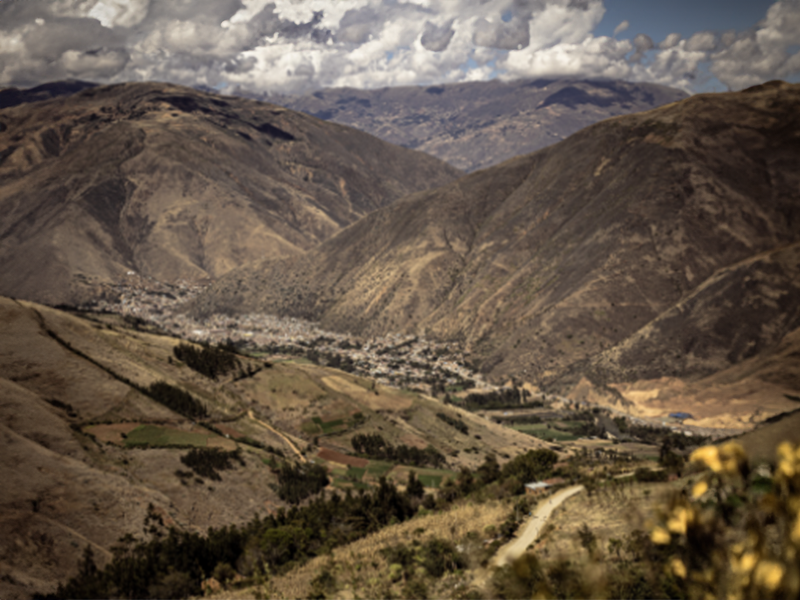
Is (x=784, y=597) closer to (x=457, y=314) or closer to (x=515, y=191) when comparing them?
(x=457, y=314)

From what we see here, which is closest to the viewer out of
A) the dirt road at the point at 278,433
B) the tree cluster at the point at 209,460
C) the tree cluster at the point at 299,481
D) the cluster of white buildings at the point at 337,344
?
the tree cluster at the point at 209,460

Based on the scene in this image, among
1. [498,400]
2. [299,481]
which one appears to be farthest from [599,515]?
[498,400]

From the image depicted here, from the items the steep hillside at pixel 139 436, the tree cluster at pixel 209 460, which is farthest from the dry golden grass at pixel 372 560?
the tree cluster at pixel 209 460

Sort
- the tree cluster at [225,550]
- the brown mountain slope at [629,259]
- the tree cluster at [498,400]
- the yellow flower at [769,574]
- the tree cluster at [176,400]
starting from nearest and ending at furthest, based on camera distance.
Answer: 1. the yellow flower at [769,574]
2. the tree cluster at [225,550]
3. the tree cluster at [176,400]
4. the brown mountain slope at [629,259]
5. the tree cluster at [498,400]

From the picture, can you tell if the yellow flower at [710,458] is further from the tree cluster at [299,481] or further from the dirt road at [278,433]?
the dirt road at [278,433]

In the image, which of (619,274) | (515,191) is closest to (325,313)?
(515,191)

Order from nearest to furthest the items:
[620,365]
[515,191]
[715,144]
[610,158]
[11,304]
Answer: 1. [11,304]
2. [620,365]
3. [715,144]
4. [610,158]
5. [515,191]

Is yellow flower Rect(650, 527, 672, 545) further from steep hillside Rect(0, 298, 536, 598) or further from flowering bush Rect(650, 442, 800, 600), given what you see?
steep hillside Rect(0, 298, 536, 598)
